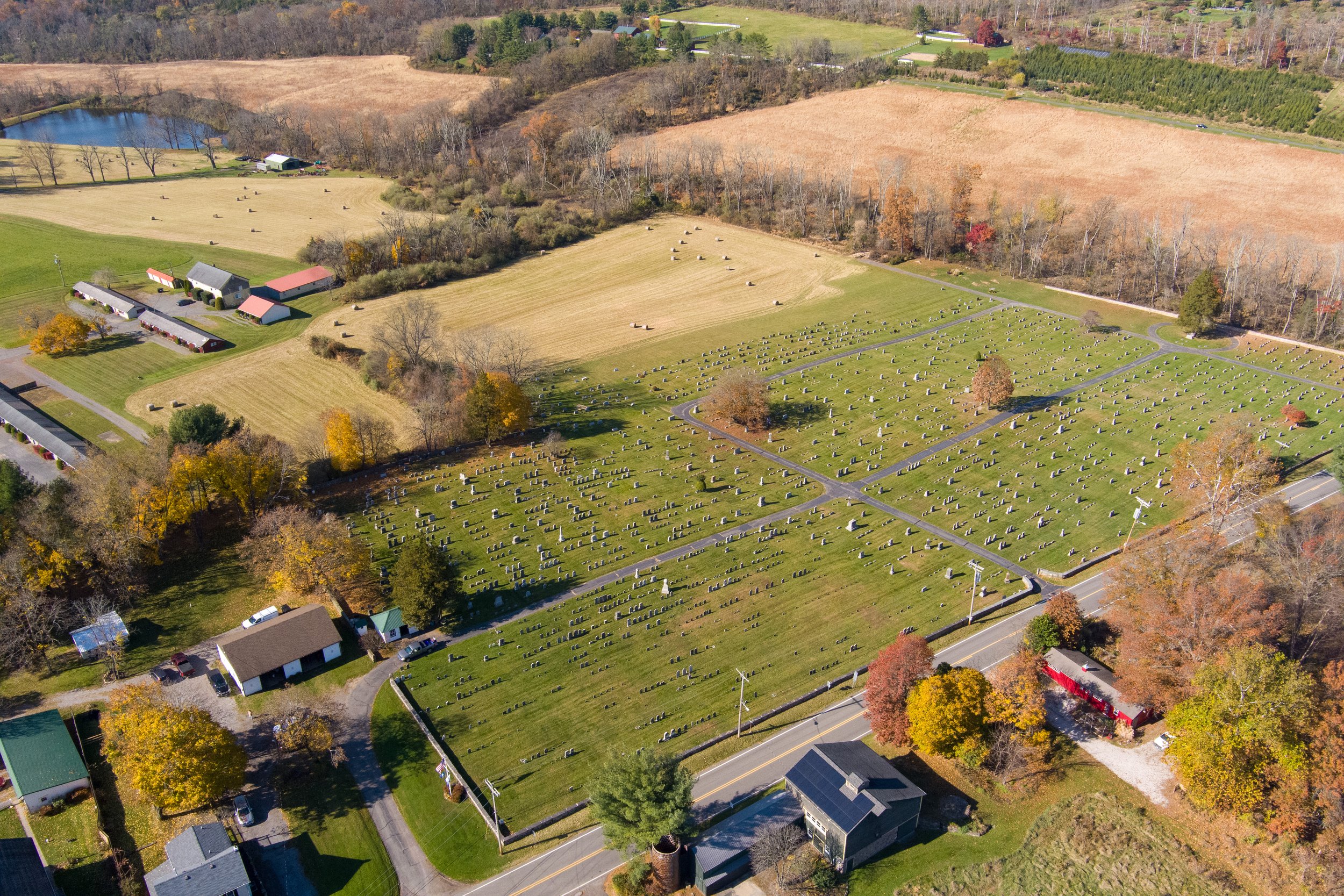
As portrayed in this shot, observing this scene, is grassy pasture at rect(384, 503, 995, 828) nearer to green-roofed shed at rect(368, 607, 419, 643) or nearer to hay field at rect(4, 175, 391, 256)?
green-roofed shed at rect(368, 607, 419, 643)

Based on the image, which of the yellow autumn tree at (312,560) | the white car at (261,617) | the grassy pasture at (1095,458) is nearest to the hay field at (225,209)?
the yellow autumn tree at (312,560)

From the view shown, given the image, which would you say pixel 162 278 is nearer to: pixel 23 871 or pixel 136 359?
pixel 136 359

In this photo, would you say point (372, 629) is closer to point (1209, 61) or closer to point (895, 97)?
point (895, 97)

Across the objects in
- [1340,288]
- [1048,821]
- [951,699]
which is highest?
[1340,288]

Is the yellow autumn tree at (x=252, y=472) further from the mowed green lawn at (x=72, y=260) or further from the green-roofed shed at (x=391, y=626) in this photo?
the mowed green lawn at (x=72, y=260)

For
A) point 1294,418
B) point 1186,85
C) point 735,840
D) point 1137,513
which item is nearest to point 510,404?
point 735,840

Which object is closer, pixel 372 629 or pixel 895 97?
pixel 372 629

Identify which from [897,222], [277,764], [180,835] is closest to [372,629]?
[277,764]
